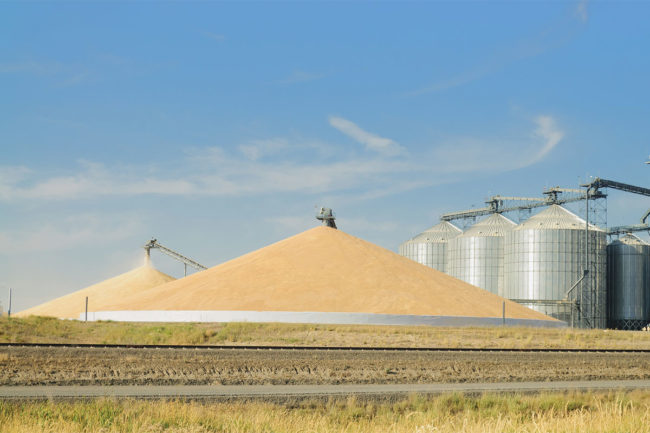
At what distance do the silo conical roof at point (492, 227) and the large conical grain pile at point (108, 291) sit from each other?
46206 millimetres

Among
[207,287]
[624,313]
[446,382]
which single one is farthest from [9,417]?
[624,313]

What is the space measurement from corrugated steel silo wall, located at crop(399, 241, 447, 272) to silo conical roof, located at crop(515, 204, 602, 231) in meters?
15.4

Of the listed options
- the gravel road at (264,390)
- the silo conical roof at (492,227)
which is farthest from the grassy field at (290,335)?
the silo conical roof at (492,227)

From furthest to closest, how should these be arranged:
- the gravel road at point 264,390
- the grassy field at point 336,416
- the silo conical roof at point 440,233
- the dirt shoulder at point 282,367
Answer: the silo conical roof at point 440,233 → the dirt shoulder at point 282,367 → the gravel road at point 264,390 → the grassy field at point 336,416

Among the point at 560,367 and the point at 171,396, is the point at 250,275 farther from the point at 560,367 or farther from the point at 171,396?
the point at 171,396

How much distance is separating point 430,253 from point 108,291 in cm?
4756

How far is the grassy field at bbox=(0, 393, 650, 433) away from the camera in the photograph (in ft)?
35.4

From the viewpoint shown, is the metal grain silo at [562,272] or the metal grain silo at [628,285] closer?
the metal grain silo at [562,272]

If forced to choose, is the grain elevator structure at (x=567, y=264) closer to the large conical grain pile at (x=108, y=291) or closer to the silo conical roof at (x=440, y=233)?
the silo conical roof at (x=440, y=233)

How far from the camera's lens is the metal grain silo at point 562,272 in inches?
3132

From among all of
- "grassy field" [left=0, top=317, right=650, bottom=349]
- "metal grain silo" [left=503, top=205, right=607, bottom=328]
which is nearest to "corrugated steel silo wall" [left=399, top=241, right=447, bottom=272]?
"metal grain silo" [left=503, top=205, right=607, bottom=328]

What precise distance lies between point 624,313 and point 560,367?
2493 inches

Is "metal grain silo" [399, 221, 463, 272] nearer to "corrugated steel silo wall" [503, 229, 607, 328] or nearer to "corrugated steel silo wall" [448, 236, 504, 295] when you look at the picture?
"corrugated steel silo wall" [448, 236, 504, 295]

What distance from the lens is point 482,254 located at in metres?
88.8
